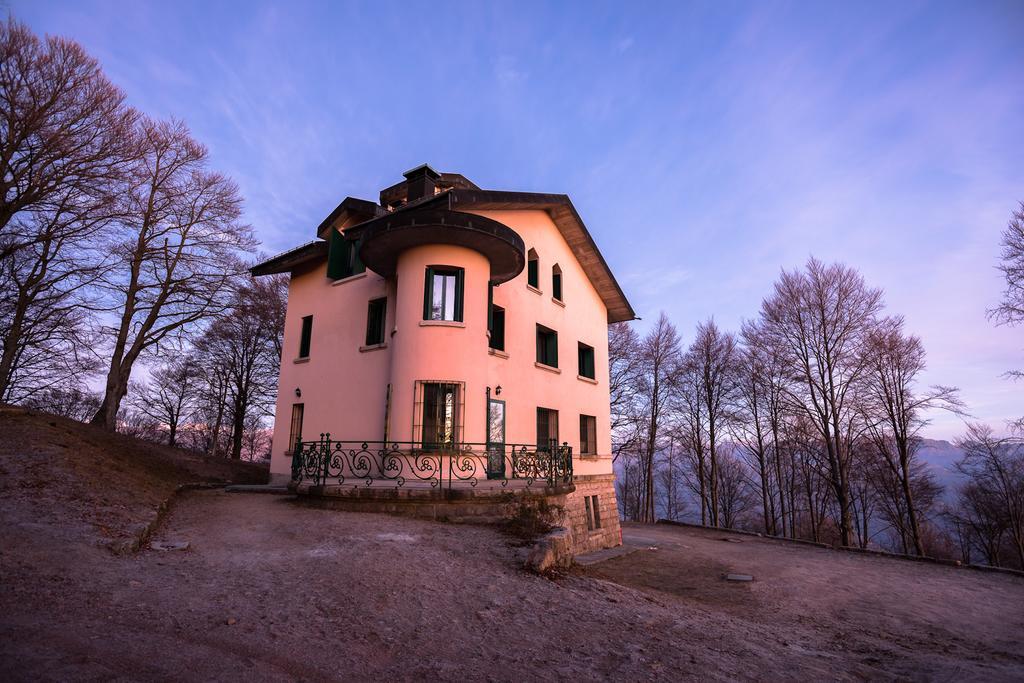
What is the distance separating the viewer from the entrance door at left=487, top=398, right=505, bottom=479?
532 inches

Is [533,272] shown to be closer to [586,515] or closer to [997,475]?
[586,515]

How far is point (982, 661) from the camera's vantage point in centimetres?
652

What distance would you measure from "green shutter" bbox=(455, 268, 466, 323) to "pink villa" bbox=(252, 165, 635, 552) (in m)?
0.04

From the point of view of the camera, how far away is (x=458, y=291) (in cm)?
1365

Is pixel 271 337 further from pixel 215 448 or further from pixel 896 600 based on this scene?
pixel 896 600

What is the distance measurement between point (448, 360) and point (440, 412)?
1397 millimetres

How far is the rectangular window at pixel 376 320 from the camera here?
15.5 meters

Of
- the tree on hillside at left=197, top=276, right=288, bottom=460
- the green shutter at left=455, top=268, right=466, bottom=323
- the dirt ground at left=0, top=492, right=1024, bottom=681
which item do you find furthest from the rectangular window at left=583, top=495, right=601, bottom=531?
the tree on hillside at left=197, top=276, right=288, bottom=460

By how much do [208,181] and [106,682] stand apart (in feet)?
70.0

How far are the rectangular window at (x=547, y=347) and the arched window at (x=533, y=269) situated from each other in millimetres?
1590

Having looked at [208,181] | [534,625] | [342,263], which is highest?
[208,181]

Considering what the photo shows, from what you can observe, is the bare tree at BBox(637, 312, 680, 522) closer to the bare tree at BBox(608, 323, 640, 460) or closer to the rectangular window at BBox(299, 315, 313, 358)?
the bare tree at BBox(608, 323, 640, 460)

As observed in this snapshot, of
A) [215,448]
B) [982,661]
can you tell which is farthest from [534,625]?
[215,448]

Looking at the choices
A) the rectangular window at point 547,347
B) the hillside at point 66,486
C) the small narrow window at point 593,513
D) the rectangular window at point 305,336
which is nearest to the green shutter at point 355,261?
the rectangular window at point 305,336
